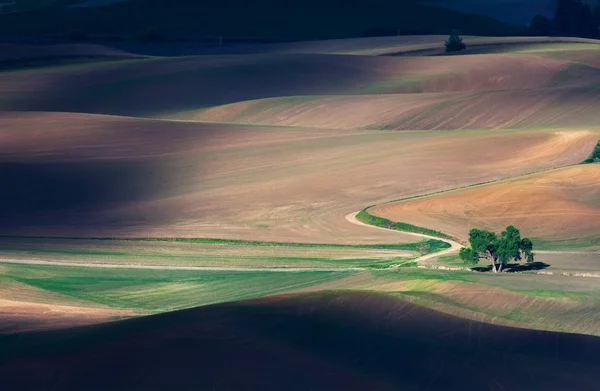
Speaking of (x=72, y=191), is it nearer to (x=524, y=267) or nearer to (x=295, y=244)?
(x=295, y=244)

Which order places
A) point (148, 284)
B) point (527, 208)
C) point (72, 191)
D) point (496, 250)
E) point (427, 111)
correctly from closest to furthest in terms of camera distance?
point (496, 250), point (148, 284), point (527, 208), point (72, 191), point (427, 111)

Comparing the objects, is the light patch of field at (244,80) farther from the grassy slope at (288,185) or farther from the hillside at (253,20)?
the hillside at (253,20)

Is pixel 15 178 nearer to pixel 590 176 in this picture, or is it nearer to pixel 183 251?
pixel 183 251

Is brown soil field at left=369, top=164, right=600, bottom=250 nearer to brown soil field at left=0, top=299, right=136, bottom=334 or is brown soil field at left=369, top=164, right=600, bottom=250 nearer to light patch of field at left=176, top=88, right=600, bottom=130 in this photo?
brown soil field at left=0, top=299, right=136, bottom=334

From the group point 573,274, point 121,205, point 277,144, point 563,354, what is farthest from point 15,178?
point 563,354

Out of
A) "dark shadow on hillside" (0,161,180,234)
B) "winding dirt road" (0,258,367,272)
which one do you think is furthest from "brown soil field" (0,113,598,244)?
"winding dirt road" (0,258,367,272)

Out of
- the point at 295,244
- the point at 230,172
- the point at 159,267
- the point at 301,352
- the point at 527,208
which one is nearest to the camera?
the point at 301,352

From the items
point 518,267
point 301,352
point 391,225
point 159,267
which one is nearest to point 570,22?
point 391,225

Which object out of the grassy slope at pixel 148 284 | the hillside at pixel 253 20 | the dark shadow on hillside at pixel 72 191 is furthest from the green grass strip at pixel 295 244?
the hillside at pixel 253 20
